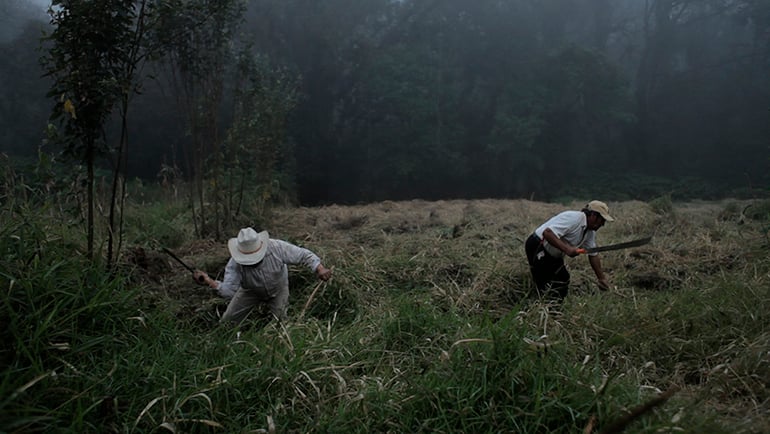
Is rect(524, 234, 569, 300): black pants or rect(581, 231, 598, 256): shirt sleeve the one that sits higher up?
rect(581, 231, 598, 256): shirt sleeve

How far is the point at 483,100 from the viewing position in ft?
63.5

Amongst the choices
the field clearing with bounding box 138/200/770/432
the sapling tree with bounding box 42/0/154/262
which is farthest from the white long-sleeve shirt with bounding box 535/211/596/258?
the sapling tree with bounding box 42/0/154/262

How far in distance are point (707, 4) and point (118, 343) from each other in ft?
79.5

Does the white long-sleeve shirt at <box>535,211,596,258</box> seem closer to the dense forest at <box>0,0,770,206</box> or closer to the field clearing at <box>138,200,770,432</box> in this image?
the field clearing at <box>138,200,770,432</box>

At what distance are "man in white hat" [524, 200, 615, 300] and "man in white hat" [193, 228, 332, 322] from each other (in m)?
1.75

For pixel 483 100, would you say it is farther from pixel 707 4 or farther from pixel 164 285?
pixel 164 285

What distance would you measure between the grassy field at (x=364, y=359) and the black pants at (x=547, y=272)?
0.83 feet

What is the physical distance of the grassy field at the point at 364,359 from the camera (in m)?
2.10

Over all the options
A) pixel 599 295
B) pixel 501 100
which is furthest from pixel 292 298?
pixel 501 100

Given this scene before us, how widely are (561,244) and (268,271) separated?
88.0 inches

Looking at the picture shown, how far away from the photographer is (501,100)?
1891 cm

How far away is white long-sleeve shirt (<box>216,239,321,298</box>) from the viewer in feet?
12.4

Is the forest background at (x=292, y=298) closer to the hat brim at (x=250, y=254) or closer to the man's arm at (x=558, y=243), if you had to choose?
the man's arm at (x=558, y=243)

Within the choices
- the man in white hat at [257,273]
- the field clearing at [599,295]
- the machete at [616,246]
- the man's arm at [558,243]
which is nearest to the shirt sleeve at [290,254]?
the man in white hat at [257,273]
